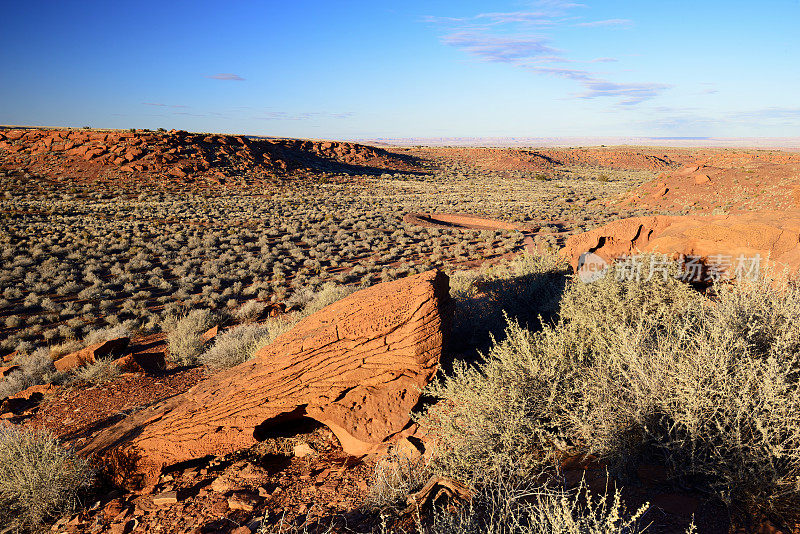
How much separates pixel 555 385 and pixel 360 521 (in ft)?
6.22

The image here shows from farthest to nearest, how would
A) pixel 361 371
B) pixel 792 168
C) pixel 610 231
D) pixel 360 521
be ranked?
pixel 792 168
pixel 610 231
pixel 361 371
pixel 360 521

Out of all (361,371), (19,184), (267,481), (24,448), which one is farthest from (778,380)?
(19,184)

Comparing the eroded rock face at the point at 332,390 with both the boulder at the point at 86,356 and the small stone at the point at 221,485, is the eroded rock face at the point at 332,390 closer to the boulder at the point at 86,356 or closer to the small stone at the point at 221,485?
the small stone at the point at 221,485

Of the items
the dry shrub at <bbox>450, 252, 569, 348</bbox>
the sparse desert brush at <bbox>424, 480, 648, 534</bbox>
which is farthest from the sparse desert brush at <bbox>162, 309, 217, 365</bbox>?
the sparse desert brush at <bbox>424, 480, 648, 534</bbox>

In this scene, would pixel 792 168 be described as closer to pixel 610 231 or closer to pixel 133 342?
pixel 610 231

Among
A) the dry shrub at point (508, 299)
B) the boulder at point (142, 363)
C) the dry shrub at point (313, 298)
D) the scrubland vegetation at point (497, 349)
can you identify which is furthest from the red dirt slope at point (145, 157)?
the dry shrub at point (508, 299)

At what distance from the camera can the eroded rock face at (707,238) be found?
22.4ft

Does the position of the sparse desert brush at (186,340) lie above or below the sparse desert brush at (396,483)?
below

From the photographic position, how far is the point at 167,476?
469 centimetres

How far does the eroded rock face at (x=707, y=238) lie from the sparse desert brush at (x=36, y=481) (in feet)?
28.7

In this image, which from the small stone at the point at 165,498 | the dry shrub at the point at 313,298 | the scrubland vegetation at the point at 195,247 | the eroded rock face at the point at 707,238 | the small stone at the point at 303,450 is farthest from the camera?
the scrubland vegetation at the point at 195,247

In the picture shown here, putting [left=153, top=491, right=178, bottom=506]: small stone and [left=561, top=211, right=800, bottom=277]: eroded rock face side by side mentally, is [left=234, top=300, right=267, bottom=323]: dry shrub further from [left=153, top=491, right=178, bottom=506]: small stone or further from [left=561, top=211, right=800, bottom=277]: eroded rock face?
[left=561, top=211, right=800, bottom=277]: eroded rock face

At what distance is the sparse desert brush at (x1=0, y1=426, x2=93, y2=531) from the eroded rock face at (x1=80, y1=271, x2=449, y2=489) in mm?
348

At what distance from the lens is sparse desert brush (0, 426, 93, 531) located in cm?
416
